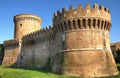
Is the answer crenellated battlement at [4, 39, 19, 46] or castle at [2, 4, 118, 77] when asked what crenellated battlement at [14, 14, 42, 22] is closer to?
crenellated battlement at [4, 39, 19, 46]

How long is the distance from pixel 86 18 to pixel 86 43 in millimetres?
2834

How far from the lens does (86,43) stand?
22125mm

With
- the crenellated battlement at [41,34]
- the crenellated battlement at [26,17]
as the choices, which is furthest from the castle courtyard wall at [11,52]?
the crenellated battlement at [26,17]

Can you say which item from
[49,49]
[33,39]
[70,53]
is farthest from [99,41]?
[33,39]

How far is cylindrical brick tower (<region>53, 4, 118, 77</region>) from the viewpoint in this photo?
69.4 ft

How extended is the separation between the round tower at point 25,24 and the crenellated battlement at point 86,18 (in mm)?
17377

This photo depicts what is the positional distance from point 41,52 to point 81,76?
1208 cm

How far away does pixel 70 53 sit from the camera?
22.4m

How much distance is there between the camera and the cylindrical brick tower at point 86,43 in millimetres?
21156

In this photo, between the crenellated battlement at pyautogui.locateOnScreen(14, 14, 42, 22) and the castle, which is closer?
the castle

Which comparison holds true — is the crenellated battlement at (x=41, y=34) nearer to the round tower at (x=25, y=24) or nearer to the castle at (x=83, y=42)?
the round tower at (x=25, y=24)

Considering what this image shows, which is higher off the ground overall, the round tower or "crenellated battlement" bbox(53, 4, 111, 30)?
the round tower

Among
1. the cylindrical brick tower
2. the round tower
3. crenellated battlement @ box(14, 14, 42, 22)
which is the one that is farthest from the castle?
the round tower

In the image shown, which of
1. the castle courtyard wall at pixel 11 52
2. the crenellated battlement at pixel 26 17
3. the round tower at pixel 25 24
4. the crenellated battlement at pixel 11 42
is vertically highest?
the crenellated battlement at pixel 26 17
